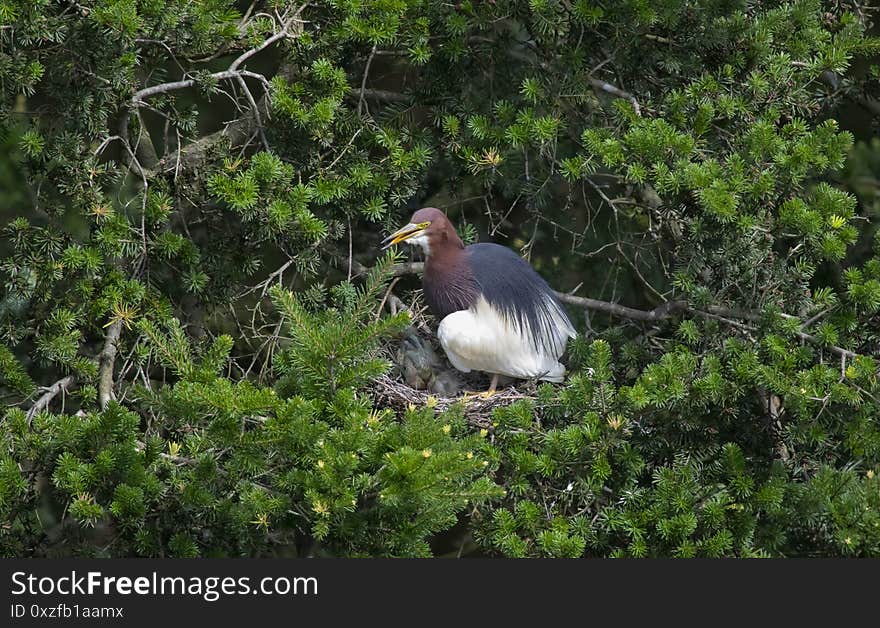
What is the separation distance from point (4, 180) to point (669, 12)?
8.91 ft

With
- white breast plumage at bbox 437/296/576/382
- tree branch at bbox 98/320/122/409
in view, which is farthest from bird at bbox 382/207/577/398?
tree branch at bbox 98/320/122/409

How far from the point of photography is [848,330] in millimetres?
4438

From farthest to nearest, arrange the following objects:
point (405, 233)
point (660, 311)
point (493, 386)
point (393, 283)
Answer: point (393, 283), point (493, 386), point (405, 233), point (660, 311)

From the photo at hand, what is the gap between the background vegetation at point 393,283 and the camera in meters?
3.96

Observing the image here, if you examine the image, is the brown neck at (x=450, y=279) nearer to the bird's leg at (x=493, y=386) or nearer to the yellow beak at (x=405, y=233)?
the yellow beak at (x=405, y=233)

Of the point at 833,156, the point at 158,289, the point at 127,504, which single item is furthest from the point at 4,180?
the point at 833,156

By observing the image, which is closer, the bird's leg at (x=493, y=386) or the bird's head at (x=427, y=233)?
the bird's head at (x=427, y=233)

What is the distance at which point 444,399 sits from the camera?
550 cm

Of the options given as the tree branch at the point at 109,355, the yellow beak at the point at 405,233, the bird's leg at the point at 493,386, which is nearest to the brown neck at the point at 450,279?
the yellow beak at the point at 405,233

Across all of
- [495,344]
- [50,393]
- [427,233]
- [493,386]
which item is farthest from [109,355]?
[493,386]

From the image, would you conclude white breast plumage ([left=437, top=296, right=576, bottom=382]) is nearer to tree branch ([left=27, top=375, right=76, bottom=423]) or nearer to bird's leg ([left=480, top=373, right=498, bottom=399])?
bird's leg ([left=480, top=373, right=498, bottom=399])

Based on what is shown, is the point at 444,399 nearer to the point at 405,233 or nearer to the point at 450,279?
the point at 450,279

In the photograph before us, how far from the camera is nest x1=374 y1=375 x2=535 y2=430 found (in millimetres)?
5238

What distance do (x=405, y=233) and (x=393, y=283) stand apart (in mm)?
528
